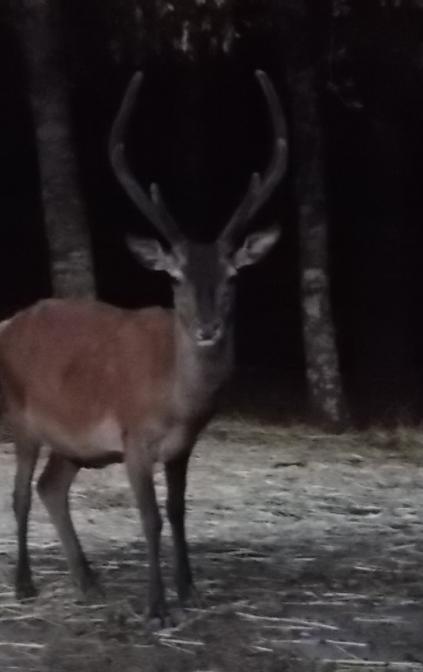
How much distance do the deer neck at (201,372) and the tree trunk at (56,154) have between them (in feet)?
15.5

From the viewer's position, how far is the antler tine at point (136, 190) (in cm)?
582

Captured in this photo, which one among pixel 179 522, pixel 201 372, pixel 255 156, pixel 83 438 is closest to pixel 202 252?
pixel 201 372

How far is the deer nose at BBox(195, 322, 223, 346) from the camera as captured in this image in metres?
5.60

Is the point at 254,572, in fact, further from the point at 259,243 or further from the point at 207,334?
the point at 259,243

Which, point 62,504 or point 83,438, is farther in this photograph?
point 62,504

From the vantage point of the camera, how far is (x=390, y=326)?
16.5 metres

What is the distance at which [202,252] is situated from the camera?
573cm

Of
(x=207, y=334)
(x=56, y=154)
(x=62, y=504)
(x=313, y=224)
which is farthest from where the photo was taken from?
(x=313, y=224)

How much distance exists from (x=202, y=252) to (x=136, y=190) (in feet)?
1.41

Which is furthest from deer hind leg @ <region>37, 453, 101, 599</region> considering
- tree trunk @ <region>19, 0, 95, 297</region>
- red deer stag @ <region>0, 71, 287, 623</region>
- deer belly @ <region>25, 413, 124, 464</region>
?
tree trunk @ <region>19, 0, 95, 297</region>

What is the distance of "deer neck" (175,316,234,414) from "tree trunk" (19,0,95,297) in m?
4.71

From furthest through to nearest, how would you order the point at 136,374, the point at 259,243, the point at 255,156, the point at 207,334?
the point at 255,156 < the point at 259,243 < the point at 136,374 < the point at 207,334

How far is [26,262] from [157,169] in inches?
107

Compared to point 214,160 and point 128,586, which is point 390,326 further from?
point 128,586
